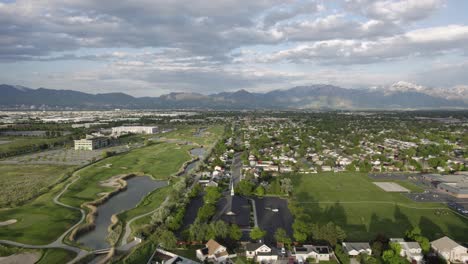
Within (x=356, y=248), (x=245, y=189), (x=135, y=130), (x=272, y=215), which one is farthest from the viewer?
(x=135, y=130)

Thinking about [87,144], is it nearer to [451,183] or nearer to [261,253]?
[261,253]

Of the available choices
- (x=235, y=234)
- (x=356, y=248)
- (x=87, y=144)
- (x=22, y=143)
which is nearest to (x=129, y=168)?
(x=87, y=144)

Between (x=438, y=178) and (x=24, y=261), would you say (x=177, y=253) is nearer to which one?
(x=24, y=261)

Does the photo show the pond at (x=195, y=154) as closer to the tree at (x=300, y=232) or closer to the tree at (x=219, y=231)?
the tree at (x=219, y=231)

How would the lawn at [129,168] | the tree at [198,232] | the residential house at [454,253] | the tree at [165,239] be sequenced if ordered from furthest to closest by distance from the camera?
the lawn at [129,168]
the tree at [198,232]
the tree at [165,239]
the residential house at [454,253]

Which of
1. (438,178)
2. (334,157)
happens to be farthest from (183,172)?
(438,178)

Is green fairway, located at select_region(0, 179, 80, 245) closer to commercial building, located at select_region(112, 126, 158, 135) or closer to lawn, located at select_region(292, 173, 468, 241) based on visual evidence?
lawn, located at select_region(292, 173, 468, 241)

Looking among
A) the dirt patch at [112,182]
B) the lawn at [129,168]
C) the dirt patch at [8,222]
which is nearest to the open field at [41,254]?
Result: the dirt patch at [8,222]
